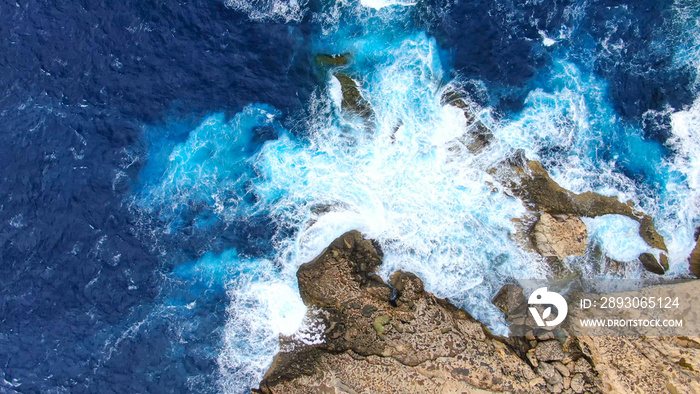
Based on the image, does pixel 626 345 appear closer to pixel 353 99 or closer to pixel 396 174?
pixel 396 174

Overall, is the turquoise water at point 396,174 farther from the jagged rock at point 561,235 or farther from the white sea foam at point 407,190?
the jagged rock at point 561,235

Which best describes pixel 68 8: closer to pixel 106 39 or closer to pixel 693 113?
pixel 106 39

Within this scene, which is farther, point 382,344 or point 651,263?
point 651,263

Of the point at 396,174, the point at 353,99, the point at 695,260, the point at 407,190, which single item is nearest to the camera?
the point at 695,260

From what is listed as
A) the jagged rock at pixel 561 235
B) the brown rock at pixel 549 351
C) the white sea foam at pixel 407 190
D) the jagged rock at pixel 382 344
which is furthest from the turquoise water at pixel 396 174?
the brown rock at pixel 549 351

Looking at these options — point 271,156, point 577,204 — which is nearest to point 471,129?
point 577,204

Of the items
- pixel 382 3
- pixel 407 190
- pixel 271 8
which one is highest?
pixel 382 3
